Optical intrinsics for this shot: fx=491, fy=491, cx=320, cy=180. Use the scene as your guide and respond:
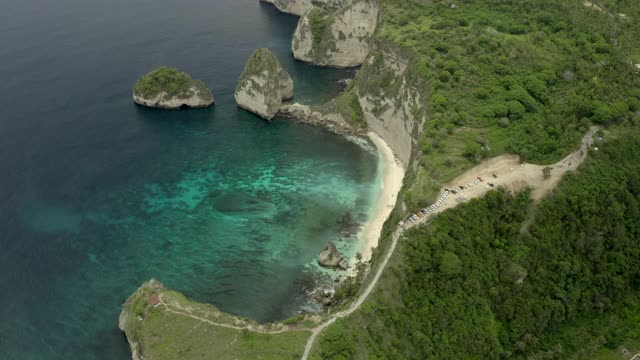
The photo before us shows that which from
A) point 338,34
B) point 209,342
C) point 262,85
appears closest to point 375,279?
point 209,342

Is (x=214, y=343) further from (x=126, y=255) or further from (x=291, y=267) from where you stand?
(x=126, y=255)

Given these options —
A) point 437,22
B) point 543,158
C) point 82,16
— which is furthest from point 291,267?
point 82,16

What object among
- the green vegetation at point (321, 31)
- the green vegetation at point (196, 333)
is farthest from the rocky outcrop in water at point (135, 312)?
the green vegetation at point (321, 31)

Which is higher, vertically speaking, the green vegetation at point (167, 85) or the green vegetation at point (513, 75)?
the green vegetation at point (513, 75)

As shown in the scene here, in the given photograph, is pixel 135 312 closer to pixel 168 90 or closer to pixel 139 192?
pixel 139 192

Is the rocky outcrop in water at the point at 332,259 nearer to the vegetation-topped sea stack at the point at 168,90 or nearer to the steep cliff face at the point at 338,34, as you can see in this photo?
the vegetation-topped sea stack at the point at 168,90

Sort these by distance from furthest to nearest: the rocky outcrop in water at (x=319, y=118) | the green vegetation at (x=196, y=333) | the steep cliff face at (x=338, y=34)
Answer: the steep cliff face at (x=338, y=34)
the rocky outcrop in water at (x=319, y=118)
the green vegetation at (x=196, y=333)

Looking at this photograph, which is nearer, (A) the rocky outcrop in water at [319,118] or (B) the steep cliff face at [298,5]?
(A) the rocky outcrop in water at [319,118]
